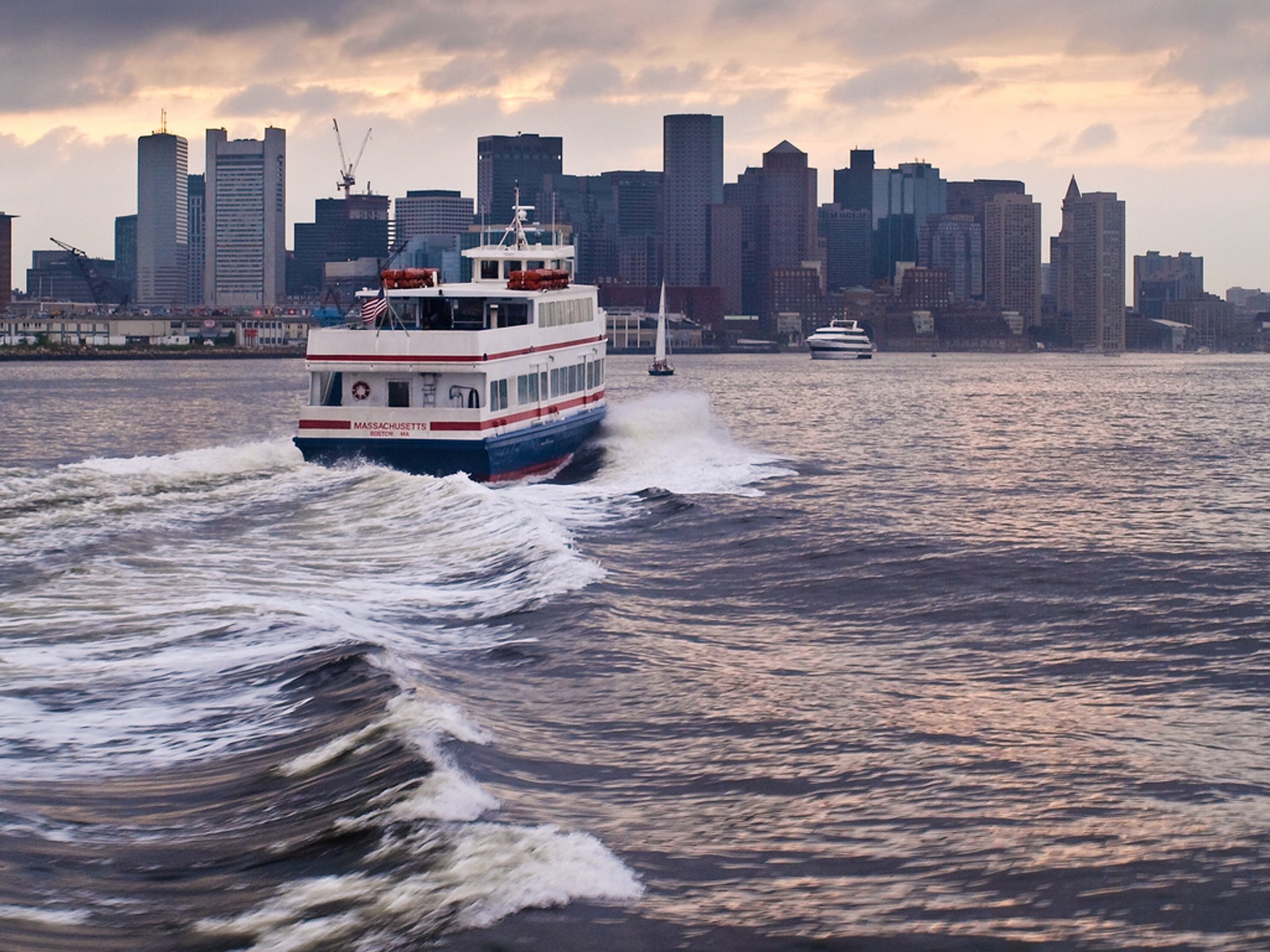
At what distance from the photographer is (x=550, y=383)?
43.6 meters

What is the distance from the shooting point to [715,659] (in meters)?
18.9

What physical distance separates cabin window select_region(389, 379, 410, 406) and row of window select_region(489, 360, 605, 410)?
2.03 m

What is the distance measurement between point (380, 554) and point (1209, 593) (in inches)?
551

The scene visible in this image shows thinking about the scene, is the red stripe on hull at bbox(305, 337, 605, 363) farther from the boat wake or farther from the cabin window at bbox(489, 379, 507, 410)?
the boat wake

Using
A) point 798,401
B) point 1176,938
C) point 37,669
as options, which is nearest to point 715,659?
point 37,669

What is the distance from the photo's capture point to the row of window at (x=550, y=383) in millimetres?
38562

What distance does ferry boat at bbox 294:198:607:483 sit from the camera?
122 ft

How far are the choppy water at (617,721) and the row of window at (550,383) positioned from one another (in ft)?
12.7

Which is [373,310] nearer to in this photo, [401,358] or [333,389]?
[333,389]

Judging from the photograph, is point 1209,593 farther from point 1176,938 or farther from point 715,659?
point 1176,938

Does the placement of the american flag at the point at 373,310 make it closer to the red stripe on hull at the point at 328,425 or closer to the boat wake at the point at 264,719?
the red stripe on hull at the point at 328,425

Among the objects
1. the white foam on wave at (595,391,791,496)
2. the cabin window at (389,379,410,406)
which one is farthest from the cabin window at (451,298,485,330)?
the white foam on wave at (595,391,791,496)

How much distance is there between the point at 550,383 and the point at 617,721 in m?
28.5

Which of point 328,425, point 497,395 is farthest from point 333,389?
point 497,395
